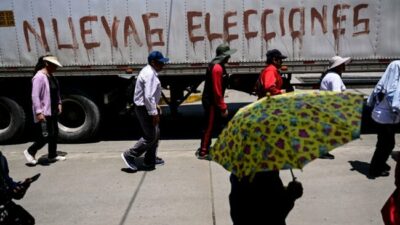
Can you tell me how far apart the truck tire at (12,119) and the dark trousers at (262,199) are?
6137 mm

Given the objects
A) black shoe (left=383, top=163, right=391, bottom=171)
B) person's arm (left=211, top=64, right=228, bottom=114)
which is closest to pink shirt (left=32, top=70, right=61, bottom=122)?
person's arm (left=211, top=64, right=228, bottom=114)

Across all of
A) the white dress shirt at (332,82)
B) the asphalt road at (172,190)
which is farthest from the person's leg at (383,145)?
the white dress shirt at (332,82)

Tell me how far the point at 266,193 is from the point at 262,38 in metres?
4.99

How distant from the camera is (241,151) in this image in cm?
254

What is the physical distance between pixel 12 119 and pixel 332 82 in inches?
222

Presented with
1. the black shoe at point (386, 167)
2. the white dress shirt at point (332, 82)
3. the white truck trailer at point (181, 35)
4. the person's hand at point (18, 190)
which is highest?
the white truck trailer at point (181, 35)

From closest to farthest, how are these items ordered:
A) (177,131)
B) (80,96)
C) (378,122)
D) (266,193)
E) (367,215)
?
1. (266,193)
2. (367,215)
3. (378,122)
4. (80,96)
5. (177,131)

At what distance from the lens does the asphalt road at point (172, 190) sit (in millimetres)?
4793

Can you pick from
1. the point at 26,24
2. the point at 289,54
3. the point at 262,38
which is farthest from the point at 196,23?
the point at 26,24

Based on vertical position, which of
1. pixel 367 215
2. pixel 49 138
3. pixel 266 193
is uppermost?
pixel 266 193

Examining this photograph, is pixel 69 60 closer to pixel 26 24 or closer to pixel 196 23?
pixel 26 24

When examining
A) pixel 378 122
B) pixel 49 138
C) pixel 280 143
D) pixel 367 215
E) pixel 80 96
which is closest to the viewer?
pixel 280 143

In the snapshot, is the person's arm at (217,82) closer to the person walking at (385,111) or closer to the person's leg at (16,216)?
the person walking at (385,111)

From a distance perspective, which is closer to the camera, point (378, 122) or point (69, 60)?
point (378, 122)
